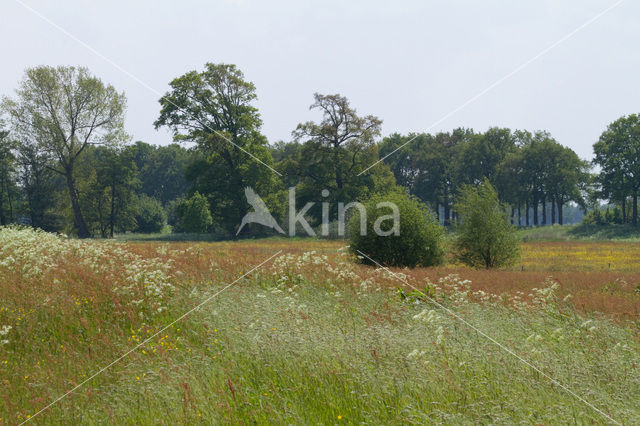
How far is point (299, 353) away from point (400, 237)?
12279mm

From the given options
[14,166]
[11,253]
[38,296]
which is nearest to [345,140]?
[14,166]

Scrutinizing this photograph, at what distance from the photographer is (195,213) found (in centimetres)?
4597

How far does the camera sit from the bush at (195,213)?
45838mm

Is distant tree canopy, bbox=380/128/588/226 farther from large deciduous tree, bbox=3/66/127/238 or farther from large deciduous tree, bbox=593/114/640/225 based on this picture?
large deciduous tree, bbox=3/66/127/238

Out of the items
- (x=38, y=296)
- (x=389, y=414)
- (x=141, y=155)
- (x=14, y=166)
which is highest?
(x=141, y=155)

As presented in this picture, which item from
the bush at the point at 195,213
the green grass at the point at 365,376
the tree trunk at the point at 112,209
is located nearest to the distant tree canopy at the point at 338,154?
the bush at the point at 195,213

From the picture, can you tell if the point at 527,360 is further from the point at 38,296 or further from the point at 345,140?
the point at 345,140

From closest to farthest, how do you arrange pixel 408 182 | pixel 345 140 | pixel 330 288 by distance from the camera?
pixel 330 288
pixel 345 140
pixel 408 182

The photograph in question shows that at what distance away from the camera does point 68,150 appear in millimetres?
44562

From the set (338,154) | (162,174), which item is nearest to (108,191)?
(338,154)

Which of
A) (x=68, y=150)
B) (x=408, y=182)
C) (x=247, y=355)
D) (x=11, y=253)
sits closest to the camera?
(x=247, y=355)

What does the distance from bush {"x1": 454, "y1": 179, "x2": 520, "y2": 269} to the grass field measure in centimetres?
827

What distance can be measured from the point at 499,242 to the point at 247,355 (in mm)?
15499

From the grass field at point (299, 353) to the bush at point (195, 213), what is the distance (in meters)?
34.7
